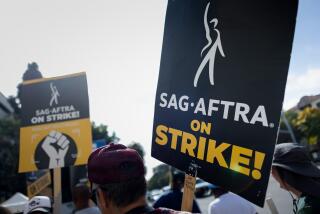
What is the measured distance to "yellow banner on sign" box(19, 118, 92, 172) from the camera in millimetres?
5281

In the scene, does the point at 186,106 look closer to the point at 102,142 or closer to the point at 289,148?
the point at 289,148

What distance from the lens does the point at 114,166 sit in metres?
1.79

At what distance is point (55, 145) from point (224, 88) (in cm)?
367

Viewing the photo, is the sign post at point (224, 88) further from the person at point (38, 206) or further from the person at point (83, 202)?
the person at point (83, 202)

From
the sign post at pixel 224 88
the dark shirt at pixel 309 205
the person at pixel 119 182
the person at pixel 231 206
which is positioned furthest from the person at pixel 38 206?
the dark shirt at pixel 309 205

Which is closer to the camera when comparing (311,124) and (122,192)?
(122,192)

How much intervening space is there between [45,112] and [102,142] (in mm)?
21539

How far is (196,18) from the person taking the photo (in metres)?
2.47

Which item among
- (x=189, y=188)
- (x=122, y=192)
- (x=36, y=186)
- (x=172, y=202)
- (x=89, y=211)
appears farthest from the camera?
(x=36, y=186)

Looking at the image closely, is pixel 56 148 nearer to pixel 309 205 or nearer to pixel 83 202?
pixel 83 202

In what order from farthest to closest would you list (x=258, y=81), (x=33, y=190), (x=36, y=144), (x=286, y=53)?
(x=33, y=190) → (x=36, y=144) → (x=258, y=81) → (x=286, y=53)

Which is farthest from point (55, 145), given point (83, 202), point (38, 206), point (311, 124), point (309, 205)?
point (311, 124)

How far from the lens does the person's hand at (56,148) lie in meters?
5.27

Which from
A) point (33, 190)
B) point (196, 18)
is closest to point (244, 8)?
point (196, 18)
